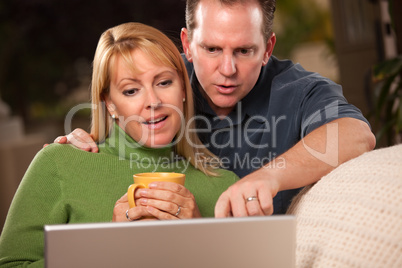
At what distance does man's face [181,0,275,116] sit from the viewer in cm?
137

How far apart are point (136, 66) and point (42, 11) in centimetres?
506

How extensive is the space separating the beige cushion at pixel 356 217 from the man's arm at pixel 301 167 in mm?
72

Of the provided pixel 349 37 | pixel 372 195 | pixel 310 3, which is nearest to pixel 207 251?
pixel 372 195

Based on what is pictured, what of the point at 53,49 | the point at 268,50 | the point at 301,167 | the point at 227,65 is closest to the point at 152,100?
the point at 227,65

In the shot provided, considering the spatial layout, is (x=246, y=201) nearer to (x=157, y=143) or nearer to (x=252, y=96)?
(x=157, y=143)

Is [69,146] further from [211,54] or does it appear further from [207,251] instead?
[207,251]

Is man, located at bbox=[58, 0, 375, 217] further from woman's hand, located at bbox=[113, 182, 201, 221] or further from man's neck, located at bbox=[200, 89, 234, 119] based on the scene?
woman's hand, located at bbox=[113, 182, 201, 221]

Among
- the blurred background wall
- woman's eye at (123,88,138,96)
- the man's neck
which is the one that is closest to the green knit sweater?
woman's eye at (123,88,138,96)

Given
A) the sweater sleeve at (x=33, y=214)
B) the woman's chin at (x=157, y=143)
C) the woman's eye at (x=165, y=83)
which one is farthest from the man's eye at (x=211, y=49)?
the sweater sleeve at (x=33, y=214)

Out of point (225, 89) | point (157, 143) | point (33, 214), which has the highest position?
point (225, 89)

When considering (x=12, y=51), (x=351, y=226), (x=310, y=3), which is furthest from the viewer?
(x=310, y=3)

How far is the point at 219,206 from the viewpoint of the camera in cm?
88

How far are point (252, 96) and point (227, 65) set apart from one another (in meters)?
0.21

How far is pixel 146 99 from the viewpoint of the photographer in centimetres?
120
